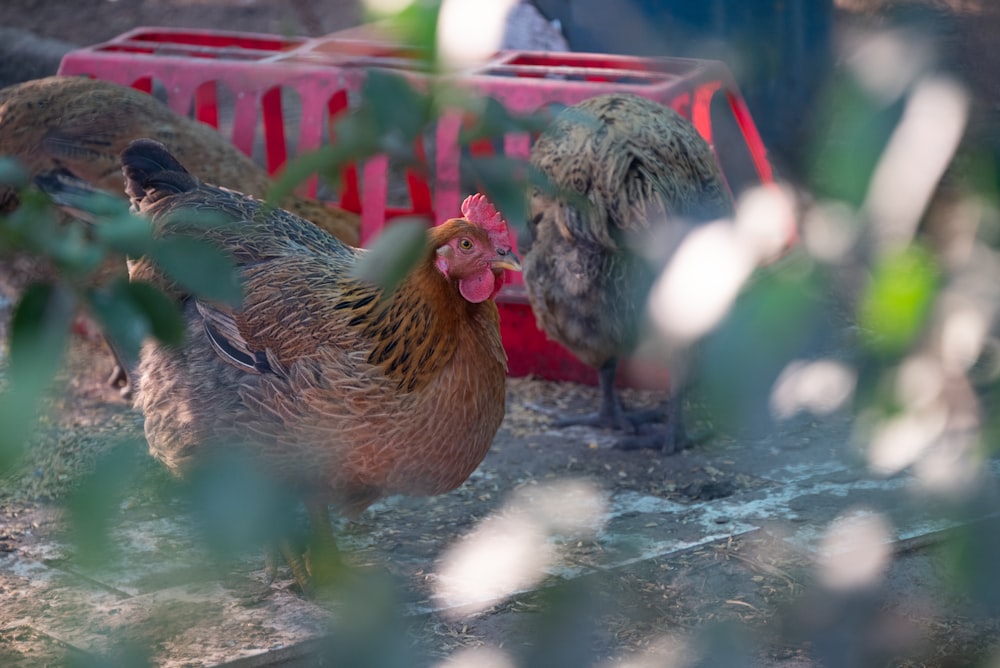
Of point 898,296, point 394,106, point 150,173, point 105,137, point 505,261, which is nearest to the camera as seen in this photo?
point 394,106

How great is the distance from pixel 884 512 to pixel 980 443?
10.1ft

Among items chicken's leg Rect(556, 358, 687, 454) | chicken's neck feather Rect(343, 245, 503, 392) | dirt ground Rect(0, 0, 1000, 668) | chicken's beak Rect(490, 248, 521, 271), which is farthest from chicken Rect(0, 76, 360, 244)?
chicken's beak Rect(490, 248, 521, 271)

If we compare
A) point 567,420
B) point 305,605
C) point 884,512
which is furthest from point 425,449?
point 567,420

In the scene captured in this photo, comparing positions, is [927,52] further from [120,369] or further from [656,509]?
[120,369]

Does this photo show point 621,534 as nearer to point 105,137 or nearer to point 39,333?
point 105,137

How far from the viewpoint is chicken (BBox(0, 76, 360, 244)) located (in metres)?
4.88

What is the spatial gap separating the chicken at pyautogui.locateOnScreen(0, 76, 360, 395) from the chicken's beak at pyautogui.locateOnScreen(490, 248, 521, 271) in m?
1.80

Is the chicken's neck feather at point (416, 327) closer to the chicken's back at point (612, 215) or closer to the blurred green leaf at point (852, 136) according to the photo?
the chicken's back at point (612, 215)

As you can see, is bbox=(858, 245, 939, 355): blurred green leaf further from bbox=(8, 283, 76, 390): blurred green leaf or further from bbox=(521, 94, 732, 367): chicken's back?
A: bbox=(521, 94, 732, 367): chicken's back

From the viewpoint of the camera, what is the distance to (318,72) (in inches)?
229

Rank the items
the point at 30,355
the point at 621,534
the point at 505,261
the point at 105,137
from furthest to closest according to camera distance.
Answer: the point at 105,137 < the point at 621,534 < the point at 505,261 < the point at 30,355

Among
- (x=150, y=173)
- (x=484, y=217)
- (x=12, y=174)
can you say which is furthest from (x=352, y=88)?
(x=12, y=174)

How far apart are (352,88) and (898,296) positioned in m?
4.44

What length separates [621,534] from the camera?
4117 mm
